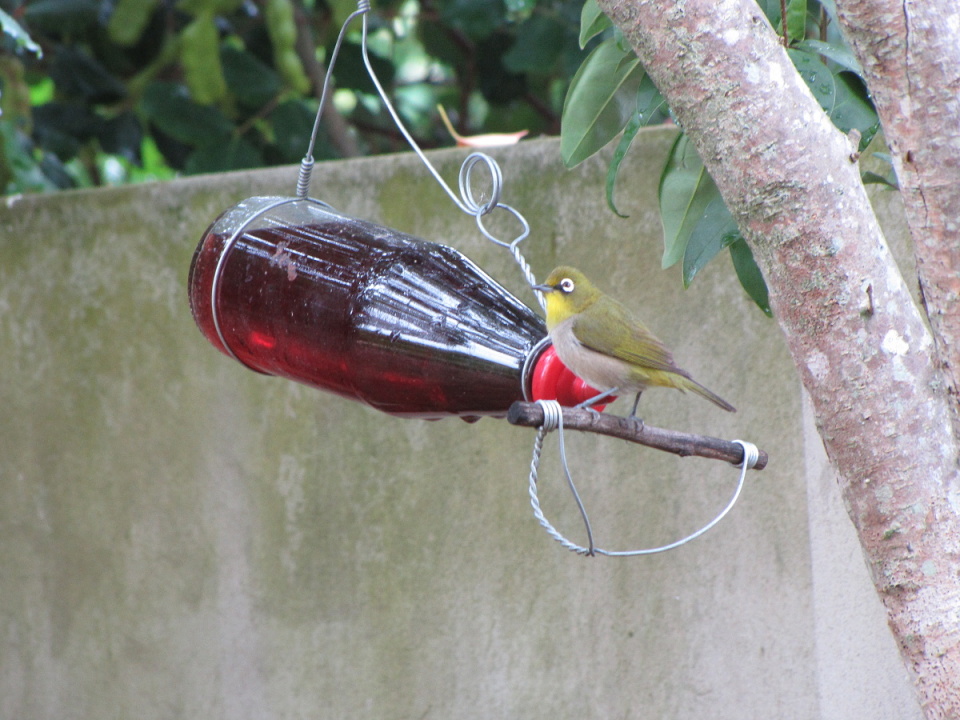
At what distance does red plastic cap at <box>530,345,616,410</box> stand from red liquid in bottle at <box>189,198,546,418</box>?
3cm

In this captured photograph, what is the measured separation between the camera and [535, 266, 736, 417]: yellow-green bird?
1248 millimetres

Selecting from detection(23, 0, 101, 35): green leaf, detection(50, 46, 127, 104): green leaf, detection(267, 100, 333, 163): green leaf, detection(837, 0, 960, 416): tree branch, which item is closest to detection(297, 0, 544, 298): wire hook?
detection(837, 0, 960, 416): tree branch

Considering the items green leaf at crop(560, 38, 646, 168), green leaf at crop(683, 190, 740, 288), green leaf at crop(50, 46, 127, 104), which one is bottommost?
green leaf at crop(683, 190, 740, 288)

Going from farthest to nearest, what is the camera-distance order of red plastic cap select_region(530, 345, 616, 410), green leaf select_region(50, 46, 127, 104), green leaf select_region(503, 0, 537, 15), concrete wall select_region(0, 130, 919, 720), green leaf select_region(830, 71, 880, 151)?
green leaf select_region(50, 46, 127, 104) < green leaf select_region(503, 0, 537, 15) < concrete wall select_region(0, 130, 919, 720) < green leaf select_region(830, 71, 880, 151) < red plastic cap select_region(530, 345, 616, 410)

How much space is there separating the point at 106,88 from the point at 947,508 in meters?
2.97

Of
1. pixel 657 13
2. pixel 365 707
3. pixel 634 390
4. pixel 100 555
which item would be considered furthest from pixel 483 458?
pixel 657 13

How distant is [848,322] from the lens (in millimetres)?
908

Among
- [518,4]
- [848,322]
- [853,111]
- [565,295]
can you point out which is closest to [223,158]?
[518,4]

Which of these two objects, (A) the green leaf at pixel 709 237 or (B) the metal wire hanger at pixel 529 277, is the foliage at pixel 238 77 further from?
(A) the green leaf at pixel 709 237

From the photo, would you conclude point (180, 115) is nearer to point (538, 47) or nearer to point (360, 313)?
point (538, 47)

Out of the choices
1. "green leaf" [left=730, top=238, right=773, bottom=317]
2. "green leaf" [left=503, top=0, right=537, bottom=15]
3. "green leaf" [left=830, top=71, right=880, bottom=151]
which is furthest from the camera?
"green leaf" [left=503, top=0, right=537, bottom=15]

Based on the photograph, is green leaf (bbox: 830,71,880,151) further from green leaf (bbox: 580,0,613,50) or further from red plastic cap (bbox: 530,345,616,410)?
red plastic cap (bbox: 530,345,616,410)

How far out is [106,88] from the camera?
10.6ft

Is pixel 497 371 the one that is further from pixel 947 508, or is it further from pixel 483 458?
pixel 483 458
